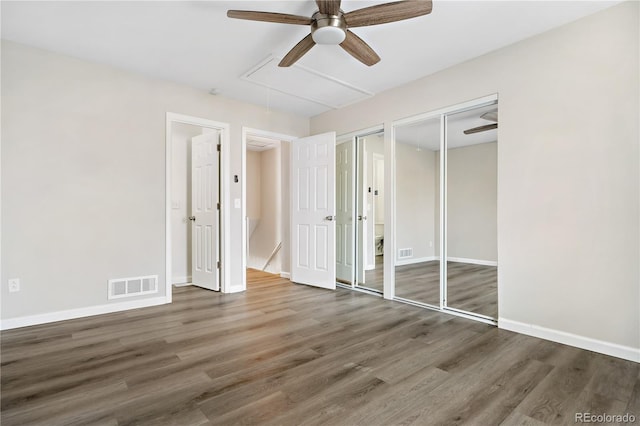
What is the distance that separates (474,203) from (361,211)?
1559mm

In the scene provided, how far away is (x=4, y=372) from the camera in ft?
6.86

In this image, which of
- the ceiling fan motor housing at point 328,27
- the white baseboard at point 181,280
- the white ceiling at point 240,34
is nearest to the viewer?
the ceiling fan motor housing at point 328,27

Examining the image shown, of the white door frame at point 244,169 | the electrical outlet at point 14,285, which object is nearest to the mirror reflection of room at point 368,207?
the white door frame at point 244,169

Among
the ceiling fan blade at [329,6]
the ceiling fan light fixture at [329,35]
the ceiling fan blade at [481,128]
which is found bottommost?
the ceiling fan blade at [481,128]

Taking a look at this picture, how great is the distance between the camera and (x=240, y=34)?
281cm

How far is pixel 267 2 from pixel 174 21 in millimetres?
852

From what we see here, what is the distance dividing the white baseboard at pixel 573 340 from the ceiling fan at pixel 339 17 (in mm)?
2753

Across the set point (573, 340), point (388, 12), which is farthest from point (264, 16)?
point (573, 340)

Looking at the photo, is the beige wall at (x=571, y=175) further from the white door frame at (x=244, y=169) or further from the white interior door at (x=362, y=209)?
the white door frame at (x=244, y=169)

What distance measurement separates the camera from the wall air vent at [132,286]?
3432 millimetres

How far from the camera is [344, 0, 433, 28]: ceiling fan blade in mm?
2086

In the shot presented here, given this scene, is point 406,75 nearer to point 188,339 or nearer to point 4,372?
point 188,339

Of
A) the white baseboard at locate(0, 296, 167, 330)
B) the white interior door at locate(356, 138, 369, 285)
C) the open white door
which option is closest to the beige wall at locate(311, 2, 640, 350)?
the white interior door at locate(356, 138, 369, 285)

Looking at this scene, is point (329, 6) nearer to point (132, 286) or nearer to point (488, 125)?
point (488, 125)
